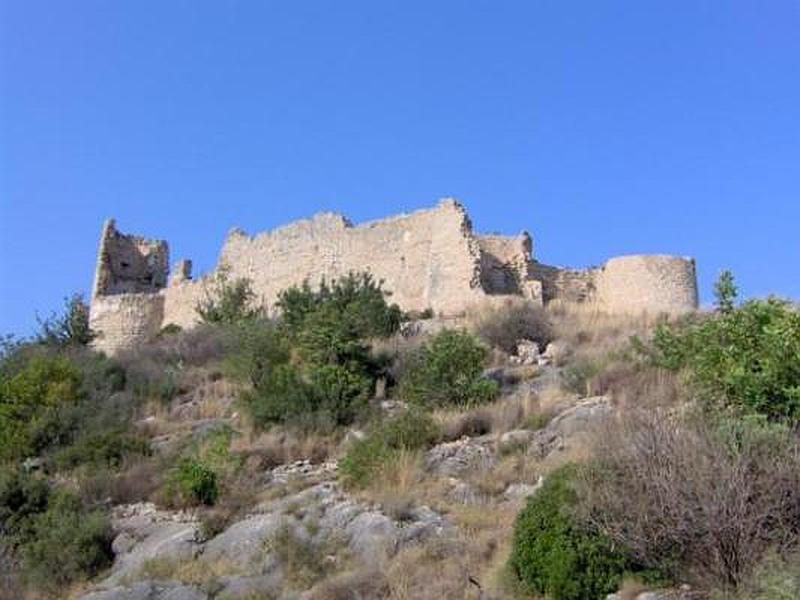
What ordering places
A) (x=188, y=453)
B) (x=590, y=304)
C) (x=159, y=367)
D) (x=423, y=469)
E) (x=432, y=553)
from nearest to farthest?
(x=432, y=553), (x=423, y=469), (x=188, y=453), (x=159, y=367), (x=590, y=304)

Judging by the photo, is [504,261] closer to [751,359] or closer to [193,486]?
[193,486]

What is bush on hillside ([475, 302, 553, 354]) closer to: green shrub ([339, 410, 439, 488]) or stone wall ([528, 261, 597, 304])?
stone wall ([528, 261, 597, 304])

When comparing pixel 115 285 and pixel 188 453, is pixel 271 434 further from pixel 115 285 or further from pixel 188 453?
pixel 115 285

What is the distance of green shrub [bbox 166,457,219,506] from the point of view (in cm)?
1319

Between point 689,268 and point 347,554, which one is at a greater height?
point 689,268

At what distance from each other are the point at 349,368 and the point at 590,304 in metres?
9.61

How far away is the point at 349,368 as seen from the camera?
17.5 metres

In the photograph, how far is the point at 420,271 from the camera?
26.0 metres

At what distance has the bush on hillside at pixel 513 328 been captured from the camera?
66.0 ft

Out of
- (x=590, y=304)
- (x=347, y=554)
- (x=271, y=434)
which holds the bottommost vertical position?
(x=347, y=554)

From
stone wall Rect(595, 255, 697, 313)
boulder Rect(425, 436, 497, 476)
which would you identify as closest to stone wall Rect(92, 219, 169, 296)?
stone wall Rect(595, 255, 697, 313)

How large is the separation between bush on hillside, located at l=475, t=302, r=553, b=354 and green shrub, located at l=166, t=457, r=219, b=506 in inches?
316

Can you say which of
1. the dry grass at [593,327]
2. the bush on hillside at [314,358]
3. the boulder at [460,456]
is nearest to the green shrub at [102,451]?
the bush on hillside at [314,358]

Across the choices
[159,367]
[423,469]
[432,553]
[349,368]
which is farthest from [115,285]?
[432,553]
